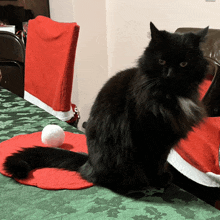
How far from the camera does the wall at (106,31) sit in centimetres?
255

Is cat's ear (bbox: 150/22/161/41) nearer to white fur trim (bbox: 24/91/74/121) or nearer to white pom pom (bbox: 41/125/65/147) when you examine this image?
white pom pom (bbox: 41/125/65/147)

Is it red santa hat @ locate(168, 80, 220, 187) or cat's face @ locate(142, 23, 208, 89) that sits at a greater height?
cat's face @ locate(142, 23, 208, 89)

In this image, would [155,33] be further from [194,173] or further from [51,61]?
[51,61]

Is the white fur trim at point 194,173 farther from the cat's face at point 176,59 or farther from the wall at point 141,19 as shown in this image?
the wall at point 141,19

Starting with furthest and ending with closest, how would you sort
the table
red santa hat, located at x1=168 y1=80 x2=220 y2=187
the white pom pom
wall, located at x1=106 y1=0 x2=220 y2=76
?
wall, located at x1=106 y1=0 x2=220 y2=76 < red santa hat, located at x1=168 y1=80 x2=220 y2=187 < the white pom pom < the table

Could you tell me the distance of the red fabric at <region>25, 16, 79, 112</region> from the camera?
1.45m

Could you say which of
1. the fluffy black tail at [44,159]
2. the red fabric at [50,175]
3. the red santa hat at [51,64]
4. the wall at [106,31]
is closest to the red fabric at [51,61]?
the red santa hat at [51,64]

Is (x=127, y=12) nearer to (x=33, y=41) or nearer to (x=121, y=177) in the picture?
(x=33, y=41)

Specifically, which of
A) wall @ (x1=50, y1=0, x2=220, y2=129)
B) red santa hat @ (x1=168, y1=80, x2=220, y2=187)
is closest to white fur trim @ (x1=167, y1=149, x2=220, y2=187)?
red santa hat @ (x1=168, y1=80, x2=220, y2=187)

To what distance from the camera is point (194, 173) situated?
1045 millimetres

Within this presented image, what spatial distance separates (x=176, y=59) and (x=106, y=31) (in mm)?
2501

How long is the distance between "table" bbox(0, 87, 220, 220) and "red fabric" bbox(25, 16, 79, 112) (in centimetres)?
80

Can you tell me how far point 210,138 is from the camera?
1.18 meters

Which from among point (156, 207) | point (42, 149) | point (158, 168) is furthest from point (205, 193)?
point (42, 149)
